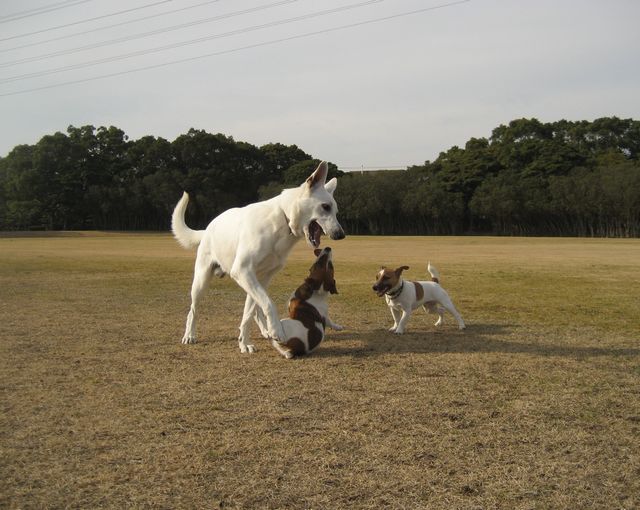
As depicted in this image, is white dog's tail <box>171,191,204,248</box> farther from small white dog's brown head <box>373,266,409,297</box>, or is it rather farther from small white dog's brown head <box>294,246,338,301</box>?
small white dog's brown head <box>373,266,409,297</box>

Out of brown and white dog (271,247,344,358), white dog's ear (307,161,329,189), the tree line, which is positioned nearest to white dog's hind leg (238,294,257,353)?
brown and white dog (271,247,344,358)

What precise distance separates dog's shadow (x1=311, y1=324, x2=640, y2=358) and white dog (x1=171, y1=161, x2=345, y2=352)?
994 millimetres

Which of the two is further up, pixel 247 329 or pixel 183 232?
pixel 183 232

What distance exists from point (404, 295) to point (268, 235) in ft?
7.91

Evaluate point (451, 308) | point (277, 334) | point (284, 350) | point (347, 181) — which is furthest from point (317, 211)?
point (347, 181)

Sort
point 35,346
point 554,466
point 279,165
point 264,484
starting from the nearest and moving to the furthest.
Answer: point 264,484, point 554,466, point 35,346, point 279,165

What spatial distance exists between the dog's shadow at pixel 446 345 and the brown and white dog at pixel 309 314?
0.28 metres

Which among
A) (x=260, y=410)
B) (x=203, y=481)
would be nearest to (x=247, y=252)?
(x=260, y=410)

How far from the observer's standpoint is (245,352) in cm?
750

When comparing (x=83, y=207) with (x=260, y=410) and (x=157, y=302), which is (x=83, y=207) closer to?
(x=157, y=302)

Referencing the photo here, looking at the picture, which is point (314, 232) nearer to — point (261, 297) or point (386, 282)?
point (261, 297)

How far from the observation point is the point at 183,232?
907cm

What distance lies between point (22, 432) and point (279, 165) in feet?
288

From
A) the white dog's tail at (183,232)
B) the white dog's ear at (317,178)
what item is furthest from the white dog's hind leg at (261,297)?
the white dog's tail at (183,232)
